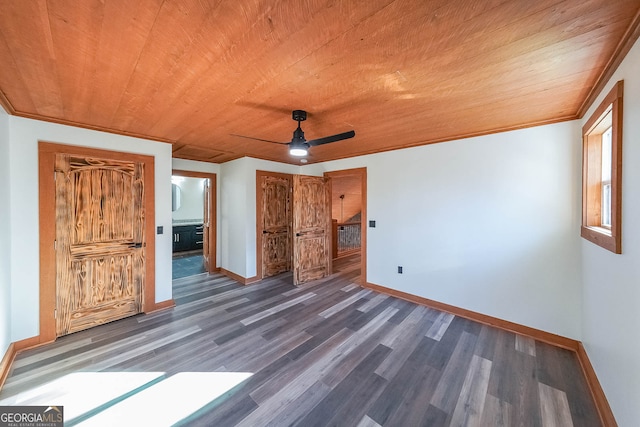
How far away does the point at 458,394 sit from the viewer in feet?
5.88

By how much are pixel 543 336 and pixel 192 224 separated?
25.9ft

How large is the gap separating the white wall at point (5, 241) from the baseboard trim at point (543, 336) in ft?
13.8

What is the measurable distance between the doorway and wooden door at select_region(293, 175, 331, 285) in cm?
196

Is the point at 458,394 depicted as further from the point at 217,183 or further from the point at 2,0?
the point at 217,183

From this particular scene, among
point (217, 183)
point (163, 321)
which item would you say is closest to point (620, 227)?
point (163, 321)

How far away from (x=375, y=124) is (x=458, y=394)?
8.58ft

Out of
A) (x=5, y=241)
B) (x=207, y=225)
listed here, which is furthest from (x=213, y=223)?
(x=5, y=241)

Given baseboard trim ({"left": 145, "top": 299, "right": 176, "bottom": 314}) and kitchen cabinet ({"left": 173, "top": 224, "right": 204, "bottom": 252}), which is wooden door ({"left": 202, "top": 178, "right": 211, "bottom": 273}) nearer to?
baseboard trim ({"left": 145, "top": 299, "right": 176, "bottom": 314})

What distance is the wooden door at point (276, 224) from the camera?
4641 mm

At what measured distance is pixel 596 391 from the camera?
174 centimetres

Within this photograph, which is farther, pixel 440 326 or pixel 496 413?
pixel 440 326

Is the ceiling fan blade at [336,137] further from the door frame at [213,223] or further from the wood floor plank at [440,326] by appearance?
the door frame at [213,223]

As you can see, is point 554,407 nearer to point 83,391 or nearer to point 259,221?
point 83,391

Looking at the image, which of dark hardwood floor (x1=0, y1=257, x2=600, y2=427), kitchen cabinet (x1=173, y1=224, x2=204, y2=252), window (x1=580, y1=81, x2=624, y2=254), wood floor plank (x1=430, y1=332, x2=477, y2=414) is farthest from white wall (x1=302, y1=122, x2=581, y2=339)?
kitchen cabinet (x1=173, y1=224, x2=204, y2=252)
